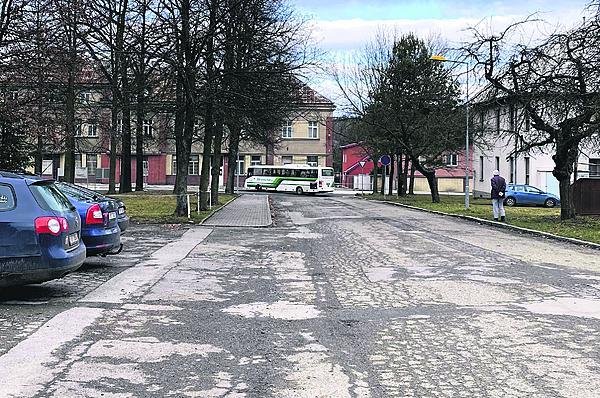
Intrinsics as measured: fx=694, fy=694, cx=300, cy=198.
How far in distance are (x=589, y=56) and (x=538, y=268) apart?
11101 millimetres

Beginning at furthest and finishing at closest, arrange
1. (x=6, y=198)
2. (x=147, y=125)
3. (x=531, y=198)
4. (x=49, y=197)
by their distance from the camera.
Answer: (x=147, y=125) → (x=531, y=198) → (x=49, y=197) → (x=6, y=198)

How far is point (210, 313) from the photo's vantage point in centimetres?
812

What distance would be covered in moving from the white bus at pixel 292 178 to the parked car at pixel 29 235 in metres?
54.0

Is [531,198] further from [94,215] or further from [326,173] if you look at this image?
[94,215]

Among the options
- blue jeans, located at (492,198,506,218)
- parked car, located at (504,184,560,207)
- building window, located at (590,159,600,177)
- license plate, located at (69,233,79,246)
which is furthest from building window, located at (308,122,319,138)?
license plate, located at (69,233,79,246)

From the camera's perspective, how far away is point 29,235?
8.17 meters

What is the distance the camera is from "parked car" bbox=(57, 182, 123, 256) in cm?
1120

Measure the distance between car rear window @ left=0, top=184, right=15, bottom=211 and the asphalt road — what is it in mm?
1206

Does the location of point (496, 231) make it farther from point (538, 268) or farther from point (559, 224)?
point (538, 268)

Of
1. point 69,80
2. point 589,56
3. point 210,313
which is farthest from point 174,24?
point 210,313

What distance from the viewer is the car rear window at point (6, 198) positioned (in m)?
8.21

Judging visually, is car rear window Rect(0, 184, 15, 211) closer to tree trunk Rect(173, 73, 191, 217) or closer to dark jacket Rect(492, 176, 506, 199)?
tree trunk Rect(173, 73, 191, 217)

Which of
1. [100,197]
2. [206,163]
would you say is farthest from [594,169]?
[100,197]

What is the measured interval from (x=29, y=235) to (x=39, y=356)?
249 centimetres
